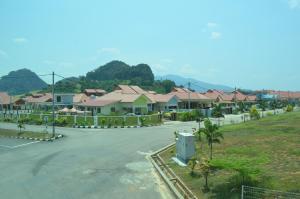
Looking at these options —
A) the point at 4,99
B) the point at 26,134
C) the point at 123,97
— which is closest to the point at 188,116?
the point at 123,97

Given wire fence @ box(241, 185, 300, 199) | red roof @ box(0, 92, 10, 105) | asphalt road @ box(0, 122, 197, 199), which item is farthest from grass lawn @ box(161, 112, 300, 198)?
red roof @ box(0, 92, 10, 105)

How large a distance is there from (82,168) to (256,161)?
1120cm

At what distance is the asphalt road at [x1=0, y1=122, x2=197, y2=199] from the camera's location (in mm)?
17062

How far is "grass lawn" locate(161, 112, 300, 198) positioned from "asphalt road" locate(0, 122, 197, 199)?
172 cm

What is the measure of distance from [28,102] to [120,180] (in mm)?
85478

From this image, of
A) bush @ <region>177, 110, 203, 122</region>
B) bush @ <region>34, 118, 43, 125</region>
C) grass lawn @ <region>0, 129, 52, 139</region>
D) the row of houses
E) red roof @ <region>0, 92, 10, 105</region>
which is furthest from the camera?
red roof @ <region>0, 92, 10, 105</region>

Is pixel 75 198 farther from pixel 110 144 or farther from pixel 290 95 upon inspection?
pixel 290 95

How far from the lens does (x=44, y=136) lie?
126 feet

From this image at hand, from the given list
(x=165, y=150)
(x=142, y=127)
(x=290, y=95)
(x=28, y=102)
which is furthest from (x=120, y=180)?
(x=290, y=95)

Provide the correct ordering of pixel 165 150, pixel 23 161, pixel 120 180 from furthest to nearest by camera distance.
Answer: pixel 165 150, pixel 23 161, pixel 120 180

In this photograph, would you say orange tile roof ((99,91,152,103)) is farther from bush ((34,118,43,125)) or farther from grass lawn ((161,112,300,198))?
grass lawn ((161,112,300,198))

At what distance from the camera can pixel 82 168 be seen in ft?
73.5

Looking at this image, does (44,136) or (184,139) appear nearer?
(184,139)

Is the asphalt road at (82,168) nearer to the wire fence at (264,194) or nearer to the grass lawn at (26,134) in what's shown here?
the grass lawn at (26,134)
